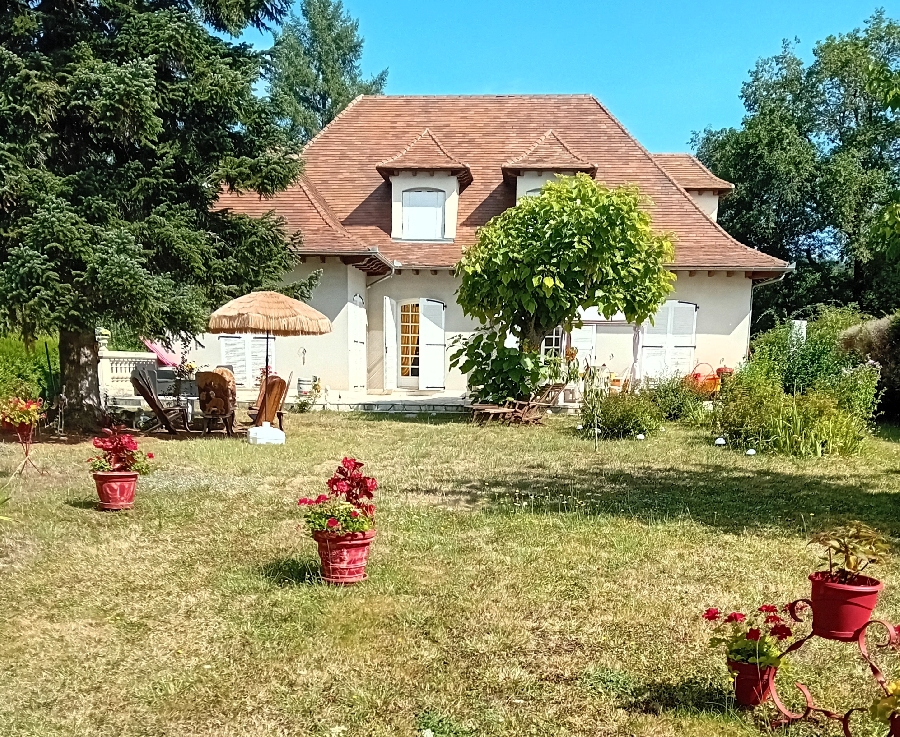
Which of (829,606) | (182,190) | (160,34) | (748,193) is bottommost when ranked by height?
(829,606)

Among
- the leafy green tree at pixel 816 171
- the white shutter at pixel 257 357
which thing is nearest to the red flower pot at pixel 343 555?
the white shutter at pixel 257 357

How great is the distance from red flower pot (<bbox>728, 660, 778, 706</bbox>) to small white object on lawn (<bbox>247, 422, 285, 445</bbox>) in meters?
8.32

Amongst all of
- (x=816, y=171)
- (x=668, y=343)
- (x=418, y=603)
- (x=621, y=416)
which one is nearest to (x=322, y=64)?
(x=816, y=171)

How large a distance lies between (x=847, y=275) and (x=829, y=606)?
99.4 feet

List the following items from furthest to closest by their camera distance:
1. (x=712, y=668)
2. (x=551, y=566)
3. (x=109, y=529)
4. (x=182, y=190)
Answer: (x=182, y=190) → (x=109, y=529) → (x=551, y=566) → (x=712, y=668)

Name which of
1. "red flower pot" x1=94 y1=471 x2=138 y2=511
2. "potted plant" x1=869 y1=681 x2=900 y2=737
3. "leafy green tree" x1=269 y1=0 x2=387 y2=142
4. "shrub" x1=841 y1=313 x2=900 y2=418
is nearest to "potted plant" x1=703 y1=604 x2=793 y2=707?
"potted plant" x1=869 y1=681 x2=900 y2=737

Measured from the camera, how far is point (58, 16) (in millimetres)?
10633

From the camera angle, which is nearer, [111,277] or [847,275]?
[111,277]

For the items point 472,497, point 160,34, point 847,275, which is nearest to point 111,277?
point 160,34

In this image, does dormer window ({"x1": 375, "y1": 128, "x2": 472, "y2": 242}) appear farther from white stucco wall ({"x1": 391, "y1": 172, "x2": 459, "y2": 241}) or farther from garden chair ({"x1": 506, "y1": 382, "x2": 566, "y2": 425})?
garden chair ({"x1": 506, "y1": 382, "x2": 566, "y2": 425})

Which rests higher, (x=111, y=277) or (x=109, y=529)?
(x=111, y=277)

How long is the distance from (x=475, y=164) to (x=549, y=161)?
106 inches

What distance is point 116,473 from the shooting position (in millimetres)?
6605

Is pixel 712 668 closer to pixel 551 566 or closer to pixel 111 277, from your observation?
pixel 551 566
